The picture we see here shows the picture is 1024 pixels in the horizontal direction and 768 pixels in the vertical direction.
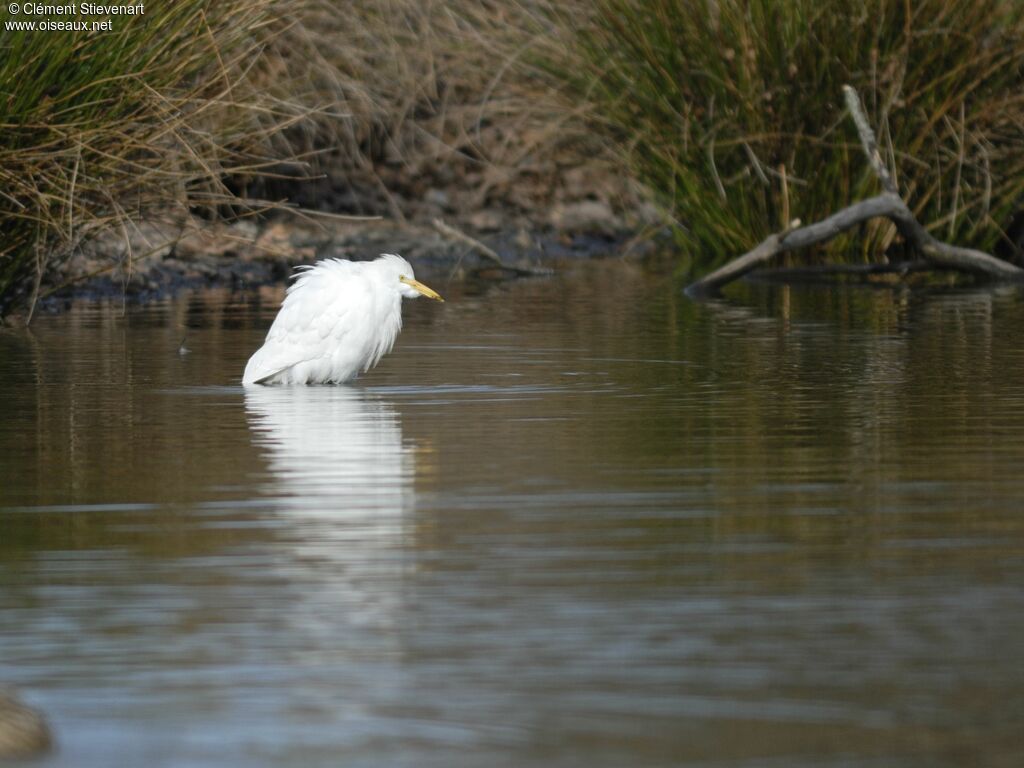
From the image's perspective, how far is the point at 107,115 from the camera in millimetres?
8773

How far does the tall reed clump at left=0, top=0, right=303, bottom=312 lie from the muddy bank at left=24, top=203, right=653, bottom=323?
1587 mm

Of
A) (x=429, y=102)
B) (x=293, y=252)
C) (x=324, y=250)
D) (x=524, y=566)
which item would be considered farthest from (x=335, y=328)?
(x=429, y=102)

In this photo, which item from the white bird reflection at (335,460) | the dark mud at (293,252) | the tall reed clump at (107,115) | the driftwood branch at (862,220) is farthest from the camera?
the dark mud at (293,252)

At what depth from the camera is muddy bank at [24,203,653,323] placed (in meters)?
12.5

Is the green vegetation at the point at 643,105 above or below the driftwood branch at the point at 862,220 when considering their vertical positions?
above

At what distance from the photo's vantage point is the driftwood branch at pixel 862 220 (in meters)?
11.1

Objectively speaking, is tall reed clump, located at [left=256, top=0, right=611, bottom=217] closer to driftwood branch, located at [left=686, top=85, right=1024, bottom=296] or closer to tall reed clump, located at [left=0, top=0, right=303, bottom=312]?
driftwood branch, located at [left=686, top=85, right=1024, bottom=296]

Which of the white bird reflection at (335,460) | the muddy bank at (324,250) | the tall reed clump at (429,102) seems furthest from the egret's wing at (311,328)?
the tall reed clump at (429,102)

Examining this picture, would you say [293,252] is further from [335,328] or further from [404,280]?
[335,328]

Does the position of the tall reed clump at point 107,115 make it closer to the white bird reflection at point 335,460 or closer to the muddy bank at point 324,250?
the muddy bank at point 324,250

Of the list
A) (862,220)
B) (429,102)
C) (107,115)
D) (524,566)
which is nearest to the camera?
(524,566)

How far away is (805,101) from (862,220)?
3.73 ft

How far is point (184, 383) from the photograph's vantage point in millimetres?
7484

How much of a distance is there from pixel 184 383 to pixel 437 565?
359 cm
